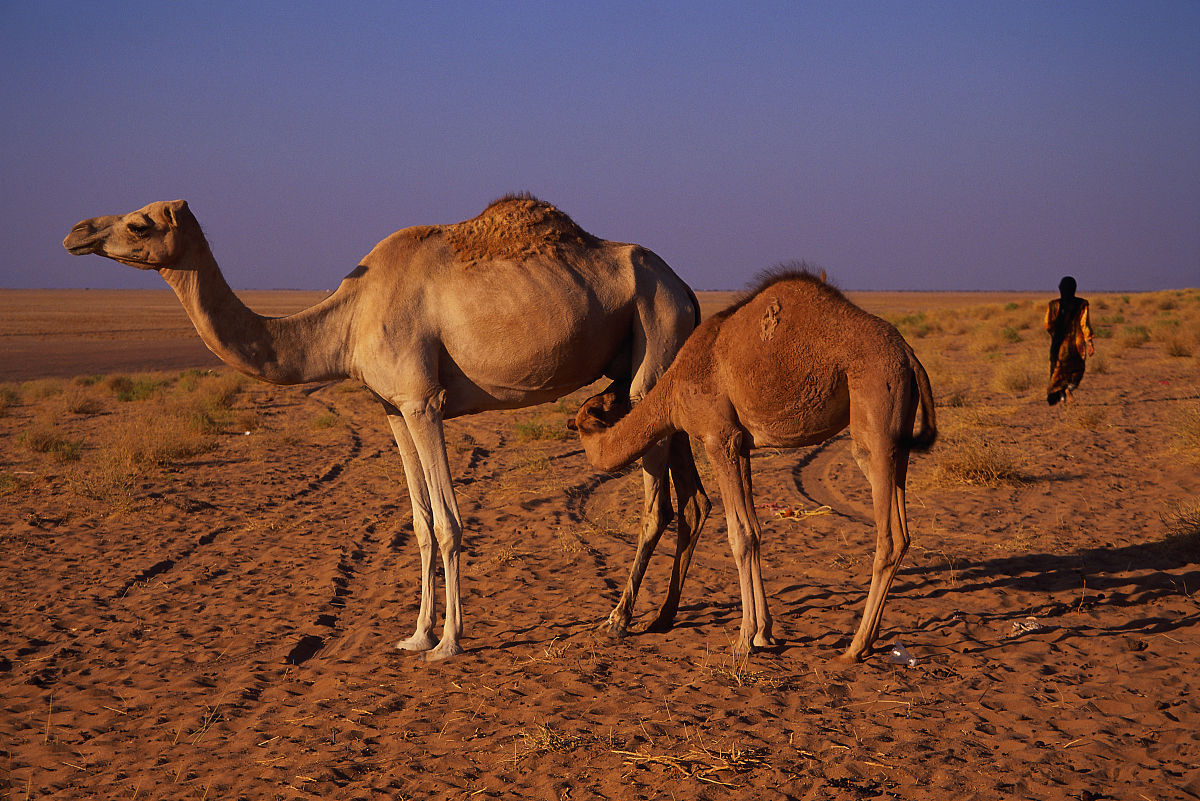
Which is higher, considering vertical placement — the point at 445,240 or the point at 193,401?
the point at 445,240

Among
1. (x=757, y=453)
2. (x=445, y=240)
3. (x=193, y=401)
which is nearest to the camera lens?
(x=445, y=240)

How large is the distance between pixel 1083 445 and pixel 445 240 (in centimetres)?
1050

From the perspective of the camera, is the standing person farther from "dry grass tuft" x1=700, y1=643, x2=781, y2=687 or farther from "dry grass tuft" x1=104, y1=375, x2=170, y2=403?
"dry grass tuft" x1=104, y1=375, x2=170, y2=403

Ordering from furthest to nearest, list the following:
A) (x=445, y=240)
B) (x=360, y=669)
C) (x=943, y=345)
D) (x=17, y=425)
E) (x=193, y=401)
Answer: (x=943, y=345), (x=193, y=401), (x=17, y=425), (x=445, y=240), (x=360, y=669)

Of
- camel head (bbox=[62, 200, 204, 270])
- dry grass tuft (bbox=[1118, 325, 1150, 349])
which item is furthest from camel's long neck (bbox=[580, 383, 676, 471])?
dry grass tuft (bbox=[1118, 325, 1150, 349])

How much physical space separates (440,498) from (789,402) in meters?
2.46

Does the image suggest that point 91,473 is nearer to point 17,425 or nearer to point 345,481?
point 345,481

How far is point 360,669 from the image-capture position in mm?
5895

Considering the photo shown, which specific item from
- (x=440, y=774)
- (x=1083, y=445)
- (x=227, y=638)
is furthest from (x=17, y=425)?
(x=1083, y=445)

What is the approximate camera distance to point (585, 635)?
21.1 ft

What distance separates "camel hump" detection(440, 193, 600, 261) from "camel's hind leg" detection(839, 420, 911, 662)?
2.47m

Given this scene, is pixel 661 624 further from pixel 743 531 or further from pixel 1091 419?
pixel 1091 419

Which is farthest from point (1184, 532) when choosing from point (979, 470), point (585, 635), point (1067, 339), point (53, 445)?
point (53, 445)

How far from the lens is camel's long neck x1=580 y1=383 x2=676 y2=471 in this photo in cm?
590
